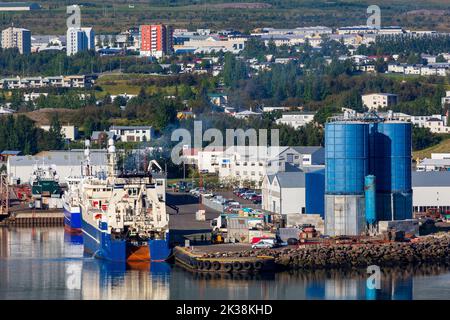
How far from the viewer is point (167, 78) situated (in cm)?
5291

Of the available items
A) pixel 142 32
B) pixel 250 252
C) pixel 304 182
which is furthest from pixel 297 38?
pixel 250 252

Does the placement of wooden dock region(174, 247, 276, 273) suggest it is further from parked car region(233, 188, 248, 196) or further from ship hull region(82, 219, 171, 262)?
parked car region(233, 188, 248, 196)

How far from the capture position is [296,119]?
143 ft

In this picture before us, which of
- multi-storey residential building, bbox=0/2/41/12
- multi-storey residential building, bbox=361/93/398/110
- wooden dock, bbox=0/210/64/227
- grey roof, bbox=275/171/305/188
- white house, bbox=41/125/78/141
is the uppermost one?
multi-storey residential building, bbox=0/2/41/12

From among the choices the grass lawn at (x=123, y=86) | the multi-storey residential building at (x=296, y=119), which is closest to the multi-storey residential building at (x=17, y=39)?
the grass lawn at (x=123, y=86)

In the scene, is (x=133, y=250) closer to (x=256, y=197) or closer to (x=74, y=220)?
(x=74, y=220)

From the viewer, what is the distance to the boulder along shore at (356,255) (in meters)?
22.3

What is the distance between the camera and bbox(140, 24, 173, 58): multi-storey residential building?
208 feet

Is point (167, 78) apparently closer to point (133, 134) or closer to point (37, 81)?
point (37, 81)

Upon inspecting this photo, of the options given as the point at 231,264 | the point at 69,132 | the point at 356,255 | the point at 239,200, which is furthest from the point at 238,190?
the point at 231,264

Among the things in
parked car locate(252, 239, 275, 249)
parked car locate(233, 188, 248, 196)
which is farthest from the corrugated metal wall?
parked car locate(233, 188, 248, 196)

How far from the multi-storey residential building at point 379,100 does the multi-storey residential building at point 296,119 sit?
2.93 m

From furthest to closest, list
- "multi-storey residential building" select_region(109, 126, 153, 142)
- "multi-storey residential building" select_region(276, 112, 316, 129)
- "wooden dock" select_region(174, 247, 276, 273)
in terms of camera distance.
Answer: "multi-storey residential building" select_region(276, 112, 316, 129) → "multi-storey residential building" select_region(109, 126, 153, 142) → "wooden dock" select_region(174, 247, 276, 273)

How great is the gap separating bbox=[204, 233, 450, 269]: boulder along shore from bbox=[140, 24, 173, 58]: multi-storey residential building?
4050cm
